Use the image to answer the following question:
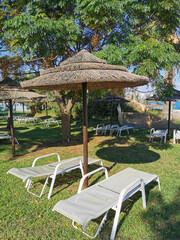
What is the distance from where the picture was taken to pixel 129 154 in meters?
7.12

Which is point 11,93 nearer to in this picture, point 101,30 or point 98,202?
point 101,30

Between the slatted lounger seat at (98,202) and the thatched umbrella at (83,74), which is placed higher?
the thatched umbrella at (83,74)

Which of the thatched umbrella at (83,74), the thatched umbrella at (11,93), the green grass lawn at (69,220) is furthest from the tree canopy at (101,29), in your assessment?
the green grass lawn at (69,220)

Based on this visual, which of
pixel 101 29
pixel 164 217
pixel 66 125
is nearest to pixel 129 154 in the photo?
pixel 66 125

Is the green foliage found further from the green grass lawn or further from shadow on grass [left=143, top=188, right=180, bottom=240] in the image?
shadow on grass [left=143, top=188, right=180, bottom=240]

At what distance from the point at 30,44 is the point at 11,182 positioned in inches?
166

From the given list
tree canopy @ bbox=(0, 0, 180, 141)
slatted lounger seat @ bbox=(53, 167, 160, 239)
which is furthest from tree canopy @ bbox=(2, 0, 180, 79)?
slatted lounger seat @ bbox=(53, 167, 160, 239)

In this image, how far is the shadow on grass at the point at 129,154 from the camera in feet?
20.8

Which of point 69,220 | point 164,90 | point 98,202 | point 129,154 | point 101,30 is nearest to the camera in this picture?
point 98,202

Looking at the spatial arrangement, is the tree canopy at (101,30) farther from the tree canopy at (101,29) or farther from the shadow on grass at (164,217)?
the shadow on grass at (164,217)

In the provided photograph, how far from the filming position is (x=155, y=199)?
3686mm

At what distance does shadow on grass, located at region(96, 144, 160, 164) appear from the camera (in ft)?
20.8

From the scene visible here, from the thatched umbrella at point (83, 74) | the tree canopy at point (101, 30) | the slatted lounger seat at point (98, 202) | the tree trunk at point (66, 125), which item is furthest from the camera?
the tree trunk at point (66, 125)

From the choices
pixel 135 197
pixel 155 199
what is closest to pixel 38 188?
pixel 135 197
